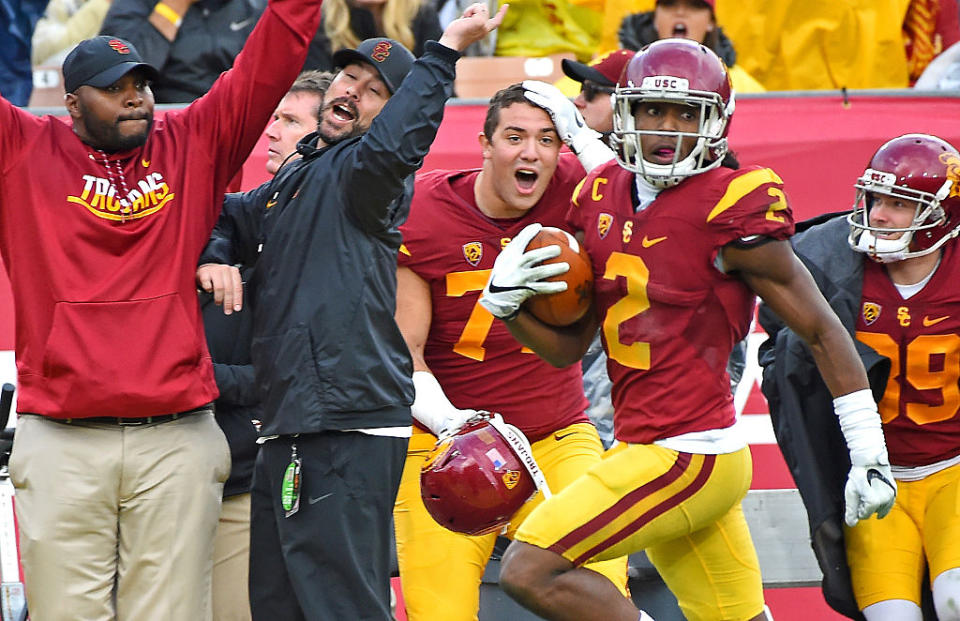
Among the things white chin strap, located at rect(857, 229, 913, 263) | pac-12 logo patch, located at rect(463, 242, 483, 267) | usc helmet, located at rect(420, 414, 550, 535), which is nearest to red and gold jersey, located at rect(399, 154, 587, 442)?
pac-12 logo patch, located at rect(463, 242, 483, 267)

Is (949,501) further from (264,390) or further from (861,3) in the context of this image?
(861,3)

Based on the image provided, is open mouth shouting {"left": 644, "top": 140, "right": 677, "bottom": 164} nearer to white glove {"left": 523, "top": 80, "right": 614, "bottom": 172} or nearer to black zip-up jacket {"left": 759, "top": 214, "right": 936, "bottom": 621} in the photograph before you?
white glove {"left": 523, "top": 80, "right": 614, "bottom": 172}

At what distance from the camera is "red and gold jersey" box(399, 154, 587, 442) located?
15.0ft

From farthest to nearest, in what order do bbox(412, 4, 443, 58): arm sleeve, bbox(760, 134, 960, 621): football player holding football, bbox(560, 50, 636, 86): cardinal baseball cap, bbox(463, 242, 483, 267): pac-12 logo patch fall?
bbox(412, 4, 443, 58): arm sleeve → bbox(560, 50, 636, 86): cardinal baseball cap → bbox(463, 242, 483, 267): pac-12 logo patch → bbox(760, 134, 960, 621): football player holding football

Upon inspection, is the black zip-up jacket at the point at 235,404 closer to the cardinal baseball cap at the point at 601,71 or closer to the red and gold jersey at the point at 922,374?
the cardinal baseball cap at the point at 601,71

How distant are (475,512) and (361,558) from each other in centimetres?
32

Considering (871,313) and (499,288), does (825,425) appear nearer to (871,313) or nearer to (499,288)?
(871,313)

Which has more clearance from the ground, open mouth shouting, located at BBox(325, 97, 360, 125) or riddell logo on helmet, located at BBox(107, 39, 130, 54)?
riddell logo on helmet, located at BBox(107, 39, 130, 54)

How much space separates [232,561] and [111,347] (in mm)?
1067

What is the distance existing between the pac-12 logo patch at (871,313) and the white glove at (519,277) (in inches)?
45.6

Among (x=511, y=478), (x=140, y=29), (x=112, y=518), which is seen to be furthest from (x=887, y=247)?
(x=140, y=29)

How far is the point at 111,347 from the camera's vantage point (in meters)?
3.87

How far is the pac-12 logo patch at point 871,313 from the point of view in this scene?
14.6 ft

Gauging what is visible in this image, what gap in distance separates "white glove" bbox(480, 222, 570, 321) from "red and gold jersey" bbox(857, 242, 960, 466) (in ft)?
3.91
